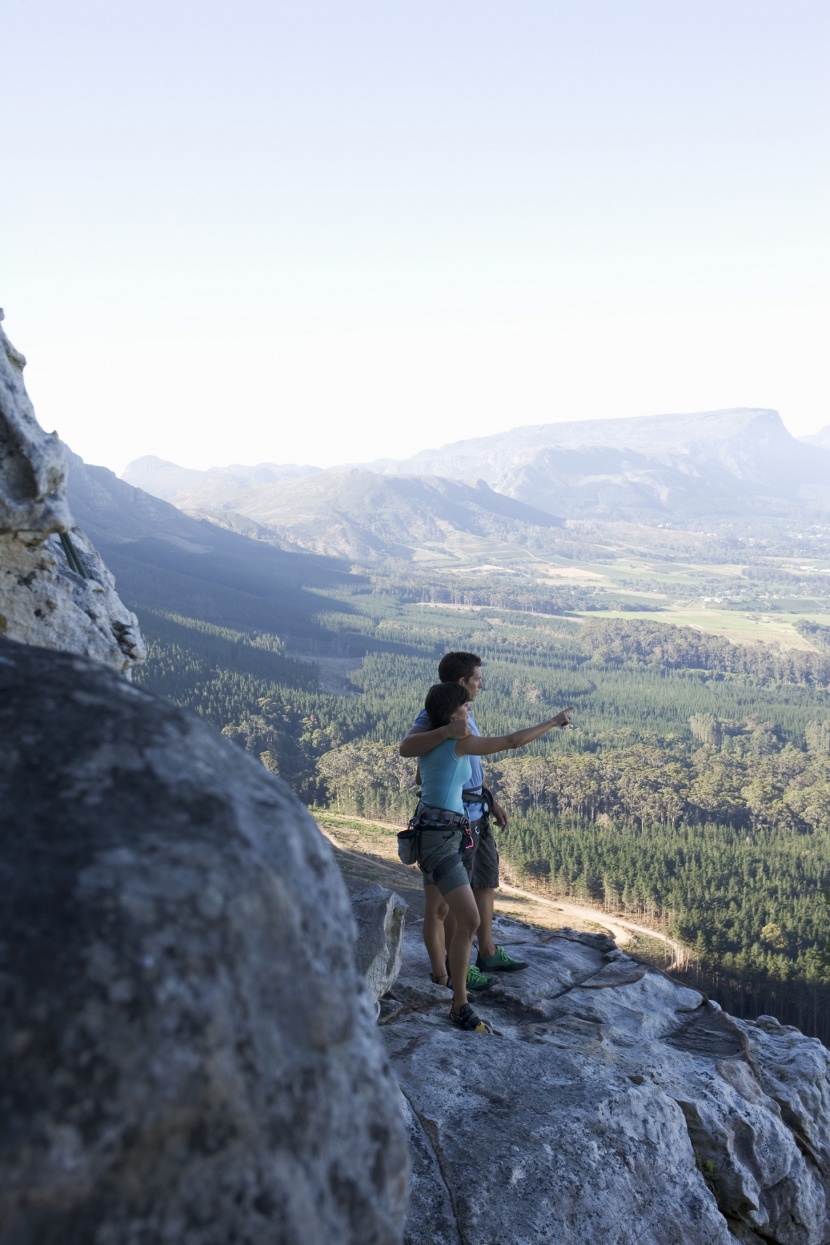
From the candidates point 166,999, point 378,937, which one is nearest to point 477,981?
point 378,937

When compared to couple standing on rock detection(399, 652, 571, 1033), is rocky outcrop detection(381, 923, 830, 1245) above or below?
below

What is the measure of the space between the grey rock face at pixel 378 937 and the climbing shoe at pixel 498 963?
122 cm

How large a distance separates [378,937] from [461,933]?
3.85 feet

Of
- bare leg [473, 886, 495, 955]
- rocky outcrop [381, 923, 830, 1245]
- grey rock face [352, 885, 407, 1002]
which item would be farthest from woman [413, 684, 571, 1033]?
bare leg [473, 886, 495, 955]

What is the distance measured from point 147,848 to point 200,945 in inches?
13.1

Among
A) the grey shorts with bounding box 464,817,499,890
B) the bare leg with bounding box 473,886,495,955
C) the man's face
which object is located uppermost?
the man's face

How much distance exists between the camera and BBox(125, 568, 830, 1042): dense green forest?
4506 centimetres

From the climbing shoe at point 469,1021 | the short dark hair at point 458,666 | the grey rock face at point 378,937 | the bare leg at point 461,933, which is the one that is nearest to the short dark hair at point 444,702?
the short dark hair at point 458,666

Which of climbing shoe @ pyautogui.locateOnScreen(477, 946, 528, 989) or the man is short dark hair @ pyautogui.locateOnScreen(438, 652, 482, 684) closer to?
the man

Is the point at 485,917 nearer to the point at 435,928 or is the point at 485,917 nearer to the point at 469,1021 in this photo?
the point at 435,928

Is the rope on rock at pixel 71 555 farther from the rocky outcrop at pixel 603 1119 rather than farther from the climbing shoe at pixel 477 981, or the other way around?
the climbing shoe at pixel 477 981

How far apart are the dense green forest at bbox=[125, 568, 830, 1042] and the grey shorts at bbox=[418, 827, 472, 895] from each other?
35524mm

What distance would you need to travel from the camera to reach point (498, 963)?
980cm

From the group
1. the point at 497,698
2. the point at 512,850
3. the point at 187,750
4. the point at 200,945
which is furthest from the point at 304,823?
the point at 497,698
